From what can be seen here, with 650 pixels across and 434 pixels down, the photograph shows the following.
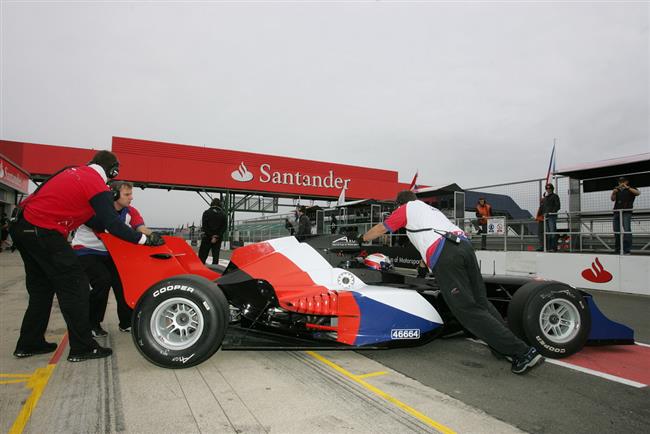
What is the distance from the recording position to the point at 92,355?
3201 millimetres

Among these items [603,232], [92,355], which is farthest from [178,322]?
[603,232]

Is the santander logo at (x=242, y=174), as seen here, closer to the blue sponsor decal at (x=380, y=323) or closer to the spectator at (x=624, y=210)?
the spectator at (x=624, y=210)

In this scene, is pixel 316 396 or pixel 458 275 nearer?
pixel 316 396

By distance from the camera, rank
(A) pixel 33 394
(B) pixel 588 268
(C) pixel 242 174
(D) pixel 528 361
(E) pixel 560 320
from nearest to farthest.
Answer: (A) pixel 33 394 < (D) pixel 528 361 < (E) pixel 560 320 < (B) pixel 588 268 < (C) pixel 242 174

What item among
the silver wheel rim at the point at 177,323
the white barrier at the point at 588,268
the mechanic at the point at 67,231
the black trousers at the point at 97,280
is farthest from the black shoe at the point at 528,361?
the white barrier at the point at 588,268

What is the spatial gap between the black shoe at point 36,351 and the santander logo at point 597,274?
369 inches

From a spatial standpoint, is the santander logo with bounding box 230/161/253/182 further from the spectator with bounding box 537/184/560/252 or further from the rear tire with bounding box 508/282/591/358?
the rear tire with bounding box 508/282/591/358

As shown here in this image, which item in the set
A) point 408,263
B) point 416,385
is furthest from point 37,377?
point 408,263

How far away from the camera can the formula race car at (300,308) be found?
303 centimetres

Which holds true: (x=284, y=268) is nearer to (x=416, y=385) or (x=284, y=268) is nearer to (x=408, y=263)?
(x=416, y=385)

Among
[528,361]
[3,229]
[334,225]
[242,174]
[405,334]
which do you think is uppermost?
[242,174]

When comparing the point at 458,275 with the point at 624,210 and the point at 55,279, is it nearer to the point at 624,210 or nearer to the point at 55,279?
the point at 55,279

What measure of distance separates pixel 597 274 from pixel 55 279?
370 inches

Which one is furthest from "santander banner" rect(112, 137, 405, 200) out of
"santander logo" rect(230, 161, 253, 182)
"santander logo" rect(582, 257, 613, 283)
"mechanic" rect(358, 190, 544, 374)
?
"mechanic" rect(358, 190, 544, 374)
